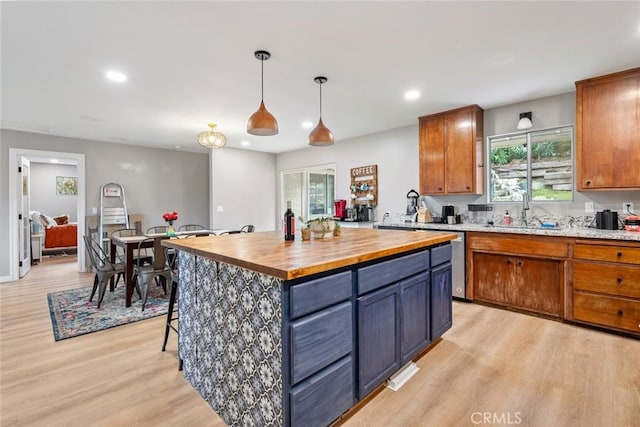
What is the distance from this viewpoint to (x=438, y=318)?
255 centimetres

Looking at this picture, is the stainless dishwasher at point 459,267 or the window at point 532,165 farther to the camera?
the stainless dishwasher at point 459,267

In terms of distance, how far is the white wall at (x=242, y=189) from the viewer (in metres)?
6.43

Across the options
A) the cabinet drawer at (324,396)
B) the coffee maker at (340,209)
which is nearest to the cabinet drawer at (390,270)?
the cabinet drawer at (324,396)

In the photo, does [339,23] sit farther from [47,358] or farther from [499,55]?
[47,358]

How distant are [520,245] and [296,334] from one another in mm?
3047

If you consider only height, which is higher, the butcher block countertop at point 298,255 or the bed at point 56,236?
the butcher block countertop at point 298,255

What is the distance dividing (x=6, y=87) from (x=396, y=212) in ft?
17.1

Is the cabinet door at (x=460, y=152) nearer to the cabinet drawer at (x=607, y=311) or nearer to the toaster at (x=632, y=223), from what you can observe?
the toaster at (x=632, y=223)

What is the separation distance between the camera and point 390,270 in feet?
6.41

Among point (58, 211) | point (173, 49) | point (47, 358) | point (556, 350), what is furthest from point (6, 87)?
point (58, 211)

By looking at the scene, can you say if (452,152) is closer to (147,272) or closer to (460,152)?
(460,152)

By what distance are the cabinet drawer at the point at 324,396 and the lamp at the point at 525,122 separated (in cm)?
362

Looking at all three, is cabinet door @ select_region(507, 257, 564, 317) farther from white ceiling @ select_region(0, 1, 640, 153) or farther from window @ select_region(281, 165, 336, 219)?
window @ select_region(281, 165, 336, 219)

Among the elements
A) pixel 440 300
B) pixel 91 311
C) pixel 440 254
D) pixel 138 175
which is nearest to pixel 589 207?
pixel 440 254
